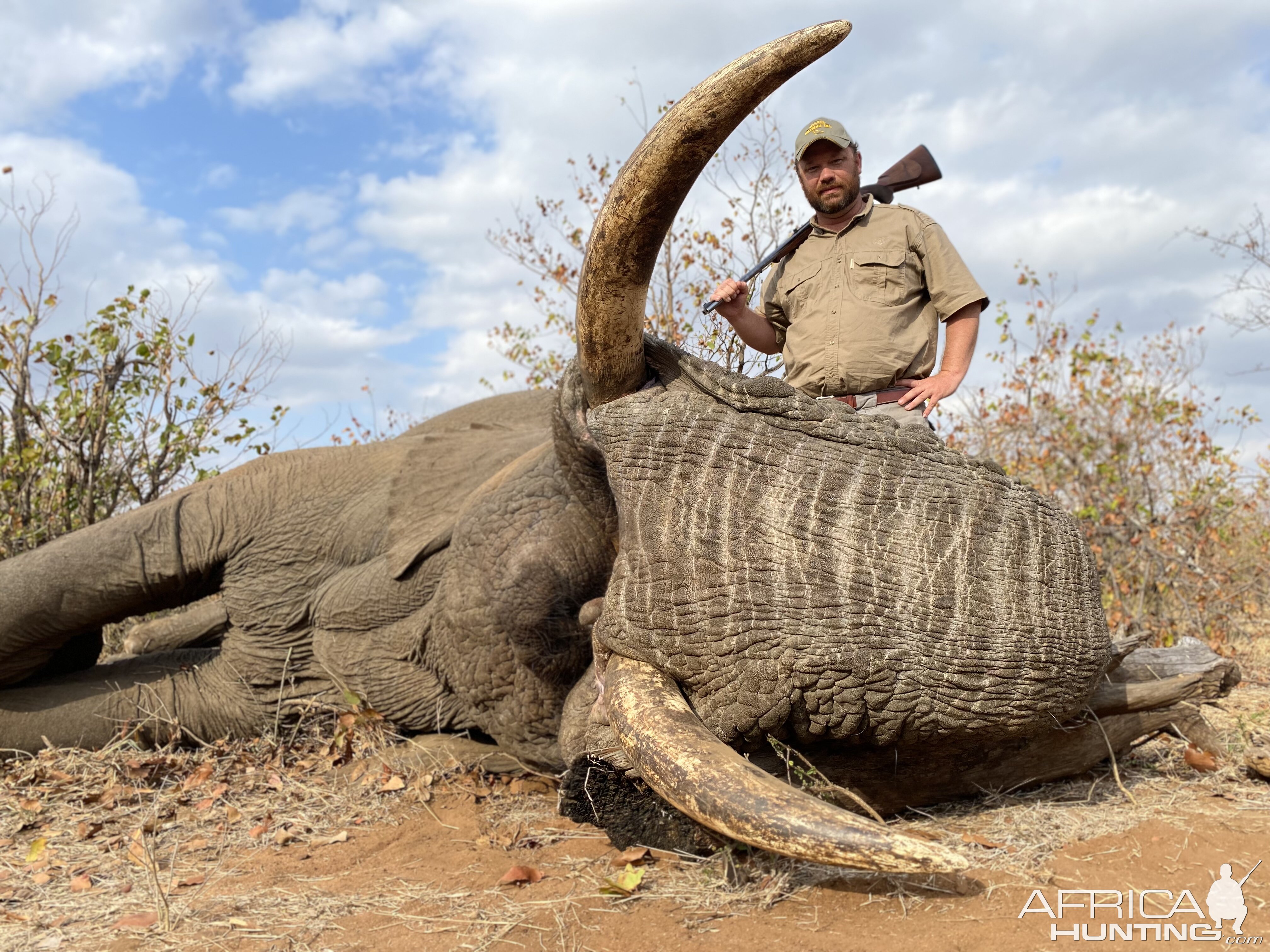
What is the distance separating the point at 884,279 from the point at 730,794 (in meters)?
2.08

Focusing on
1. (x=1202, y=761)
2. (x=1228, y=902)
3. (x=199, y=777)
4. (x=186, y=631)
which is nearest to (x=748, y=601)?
(x=1228, y=902)

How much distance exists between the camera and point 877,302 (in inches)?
139

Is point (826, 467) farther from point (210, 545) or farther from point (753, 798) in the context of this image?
point (210, 545)

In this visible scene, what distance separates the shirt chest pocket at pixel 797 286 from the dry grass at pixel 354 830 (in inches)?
70.7

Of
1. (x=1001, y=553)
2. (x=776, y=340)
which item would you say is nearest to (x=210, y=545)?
(x=776, y=340)

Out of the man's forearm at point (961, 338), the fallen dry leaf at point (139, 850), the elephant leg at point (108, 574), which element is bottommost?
the fallen dry leaf at point (139, 850)

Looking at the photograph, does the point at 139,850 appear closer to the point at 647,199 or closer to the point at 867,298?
the point at 647,199

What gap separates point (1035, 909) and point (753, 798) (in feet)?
3.17

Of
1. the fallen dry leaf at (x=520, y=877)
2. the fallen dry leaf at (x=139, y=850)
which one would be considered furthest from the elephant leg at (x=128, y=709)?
the fallen dry leaf at (x=520, y=877)

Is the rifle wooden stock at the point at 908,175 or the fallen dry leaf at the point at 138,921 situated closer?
the fallen dry leaf at the point at 138,921

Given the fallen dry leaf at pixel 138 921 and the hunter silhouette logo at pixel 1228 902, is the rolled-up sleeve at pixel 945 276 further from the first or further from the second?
the fallen dry leaf at pixel 138 921

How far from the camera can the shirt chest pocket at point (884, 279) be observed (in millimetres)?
3527

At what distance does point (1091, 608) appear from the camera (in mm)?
2594

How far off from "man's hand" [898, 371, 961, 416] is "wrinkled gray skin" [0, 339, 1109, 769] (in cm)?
68
